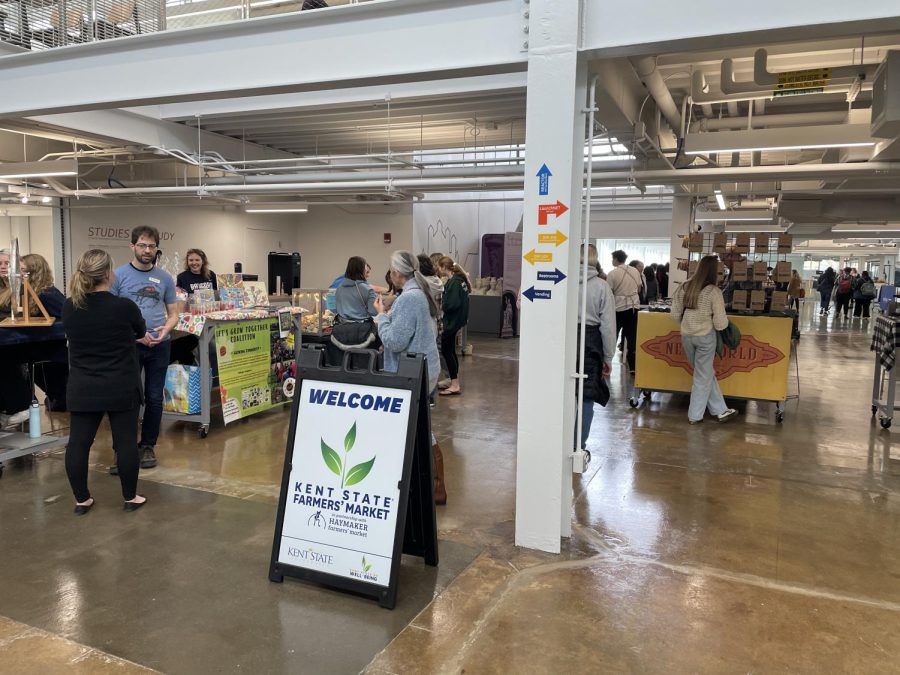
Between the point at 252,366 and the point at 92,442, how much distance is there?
213cm

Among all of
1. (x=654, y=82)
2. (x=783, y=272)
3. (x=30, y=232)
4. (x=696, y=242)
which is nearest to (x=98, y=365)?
(x=654, y=82)

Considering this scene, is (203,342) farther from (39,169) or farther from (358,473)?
(39,169)

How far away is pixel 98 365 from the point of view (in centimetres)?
337

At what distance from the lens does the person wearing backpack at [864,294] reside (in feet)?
60.8

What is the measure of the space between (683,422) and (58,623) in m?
4.97

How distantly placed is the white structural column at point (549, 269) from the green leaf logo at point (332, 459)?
909mm

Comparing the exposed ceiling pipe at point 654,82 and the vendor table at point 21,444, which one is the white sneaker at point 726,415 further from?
the vendor table at point 21,444

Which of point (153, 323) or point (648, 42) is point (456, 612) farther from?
point (153, 323)

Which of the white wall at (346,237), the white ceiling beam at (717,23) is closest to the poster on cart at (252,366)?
the white ceiling beam at (717,23)

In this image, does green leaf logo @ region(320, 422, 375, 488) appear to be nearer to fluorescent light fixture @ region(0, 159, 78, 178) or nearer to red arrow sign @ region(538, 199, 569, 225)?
red arrow sign @ region(538, 199, 569, 225)

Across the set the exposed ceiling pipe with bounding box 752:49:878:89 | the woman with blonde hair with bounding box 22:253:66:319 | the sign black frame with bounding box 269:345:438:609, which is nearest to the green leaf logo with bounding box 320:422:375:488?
the sign black frame with bounding box 269:345:438:609

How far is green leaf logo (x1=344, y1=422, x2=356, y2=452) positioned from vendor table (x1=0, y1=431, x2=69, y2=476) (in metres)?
2.81

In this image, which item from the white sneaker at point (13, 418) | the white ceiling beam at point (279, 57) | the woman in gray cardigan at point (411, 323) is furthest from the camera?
the white sneaker at point (13, 418)

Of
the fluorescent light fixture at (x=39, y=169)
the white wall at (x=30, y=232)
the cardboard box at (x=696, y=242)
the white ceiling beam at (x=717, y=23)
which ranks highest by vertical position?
the fluorescent light fixture at (x=39, y=169)
